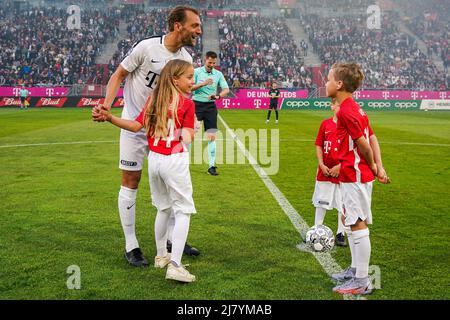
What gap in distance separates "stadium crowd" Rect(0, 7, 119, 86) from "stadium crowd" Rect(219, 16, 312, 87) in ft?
36.2

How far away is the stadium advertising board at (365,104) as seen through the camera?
36.8 metres

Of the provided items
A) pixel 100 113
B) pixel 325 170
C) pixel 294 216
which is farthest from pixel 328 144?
pixel 100 113

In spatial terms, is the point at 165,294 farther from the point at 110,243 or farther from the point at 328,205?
the point at 328,205

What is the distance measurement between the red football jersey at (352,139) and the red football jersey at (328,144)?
1.00 metres

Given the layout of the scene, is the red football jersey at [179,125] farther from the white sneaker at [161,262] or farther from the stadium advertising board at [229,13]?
the stadium advertising board at [229,13]

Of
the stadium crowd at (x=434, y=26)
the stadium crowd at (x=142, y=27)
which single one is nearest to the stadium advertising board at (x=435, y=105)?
the stadium crowd at (x=434, y=26)

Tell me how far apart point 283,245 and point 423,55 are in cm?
4563

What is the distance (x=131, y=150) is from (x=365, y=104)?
116 feet

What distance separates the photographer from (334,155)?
5078 millimetres

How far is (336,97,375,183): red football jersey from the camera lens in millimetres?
3773

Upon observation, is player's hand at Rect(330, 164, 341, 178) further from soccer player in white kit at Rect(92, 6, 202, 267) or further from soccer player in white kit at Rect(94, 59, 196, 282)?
soccer player in white kit at Rect(92, 6, 202, 267)

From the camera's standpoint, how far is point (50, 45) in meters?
41.2

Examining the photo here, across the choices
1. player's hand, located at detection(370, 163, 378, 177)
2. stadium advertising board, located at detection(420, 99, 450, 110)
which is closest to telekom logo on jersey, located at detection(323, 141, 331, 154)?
player's hand, located at detection(370, 163, 378, 177)
